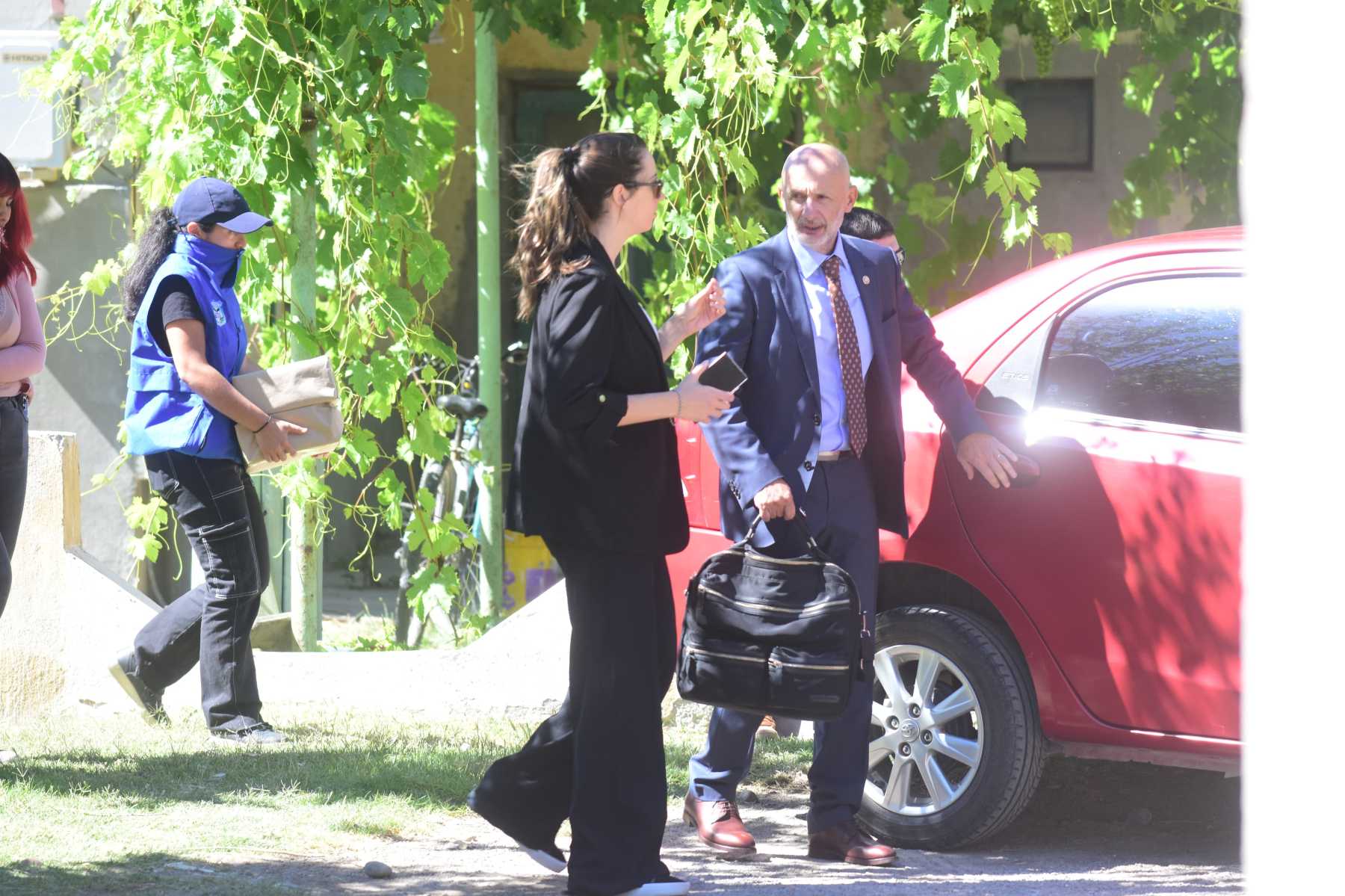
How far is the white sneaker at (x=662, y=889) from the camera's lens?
4.06 meters

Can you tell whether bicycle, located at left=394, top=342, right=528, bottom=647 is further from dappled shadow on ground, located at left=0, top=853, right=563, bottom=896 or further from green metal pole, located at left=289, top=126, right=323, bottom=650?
dappled shadow on ground, located at left=0, top=853, right=563, bottom=896

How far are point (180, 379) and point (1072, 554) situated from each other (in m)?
2.76

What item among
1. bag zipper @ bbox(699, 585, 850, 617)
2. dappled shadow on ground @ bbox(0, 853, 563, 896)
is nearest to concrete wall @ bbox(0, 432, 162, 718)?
dappled shadow on ground @ bbox(0, 853, 563, 896)

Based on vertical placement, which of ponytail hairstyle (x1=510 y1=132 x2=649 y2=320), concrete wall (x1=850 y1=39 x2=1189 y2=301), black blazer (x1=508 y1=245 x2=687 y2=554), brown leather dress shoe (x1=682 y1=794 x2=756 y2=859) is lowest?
brown leather dress shoe (x1=682 y1=794 x2=756 y2=859)

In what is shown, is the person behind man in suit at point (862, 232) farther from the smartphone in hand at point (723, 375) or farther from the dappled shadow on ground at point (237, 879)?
the smartphone in hand at point (723, 375)

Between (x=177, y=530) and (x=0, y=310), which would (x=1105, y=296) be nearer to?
(x=0, y=310)

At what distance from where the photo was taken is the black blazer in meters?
3.93

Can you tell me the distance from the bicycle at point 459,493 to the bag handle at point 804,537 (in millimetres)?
3215

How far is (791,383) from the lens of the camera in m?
4.55

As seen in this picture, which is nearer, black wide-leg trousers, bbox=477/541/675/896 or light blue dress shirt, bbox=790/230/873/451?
black wide-leg trousers, bbox=477/541/675/896

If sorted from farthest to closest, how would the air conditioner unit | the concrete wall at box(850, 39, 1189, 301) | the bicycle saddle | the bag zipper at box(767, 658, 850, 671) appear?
the concrete wall at box(850, 39, 1189, 301) < the air conditioner unit < the bicycle saddle < the bag zipper at box(767, 658, 850, 671)

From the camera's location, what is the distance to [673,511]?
407 cm

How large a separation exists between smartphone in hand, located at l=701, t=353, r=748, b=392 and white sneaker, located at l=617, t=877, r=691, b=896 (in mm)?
1133

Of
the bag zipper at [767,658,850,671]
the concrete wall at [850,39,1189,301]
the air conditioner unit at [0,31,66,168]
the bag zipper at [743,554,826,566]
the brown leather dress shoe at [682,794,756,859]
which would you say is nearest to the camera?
the bag zipper at [767,658,850,671]
